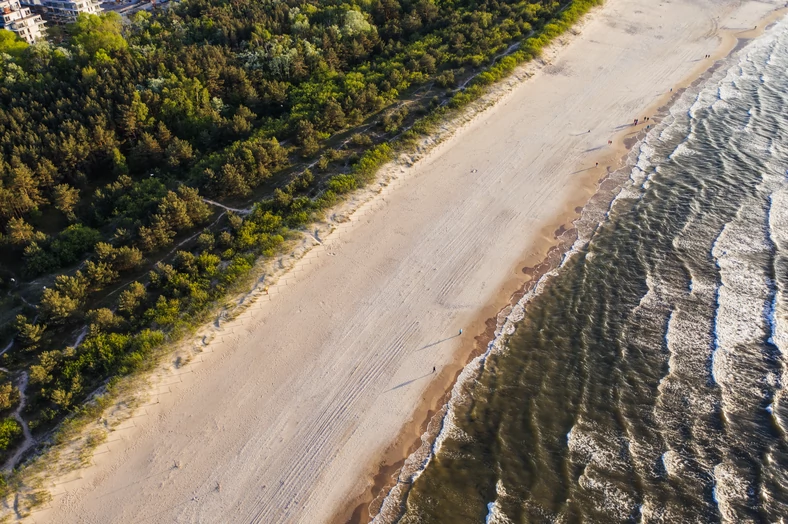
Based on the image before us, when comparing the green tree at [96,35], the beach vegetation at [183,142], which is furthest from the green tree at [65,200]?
the green tree at [96,35]

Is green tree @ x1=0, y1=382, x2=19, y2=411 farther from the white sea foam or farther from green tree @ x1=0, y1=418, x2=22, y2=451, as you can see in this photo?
the white sea foam

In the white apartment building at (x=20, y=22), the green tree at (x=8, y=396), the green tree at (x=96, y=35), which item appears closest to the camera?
the green tree at (x=8, y=396)

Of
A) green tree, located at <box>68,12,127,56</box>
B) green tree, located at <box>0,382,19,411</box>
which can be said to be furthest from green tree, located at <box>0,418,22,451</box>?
green tree, located at <box>68,12,127,56</box>

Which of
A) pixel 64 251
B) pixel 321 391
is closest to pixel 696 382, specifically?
pixel 321 391

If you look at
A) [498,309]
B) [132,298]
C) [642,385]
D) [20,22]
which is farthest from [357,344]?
[20,22]

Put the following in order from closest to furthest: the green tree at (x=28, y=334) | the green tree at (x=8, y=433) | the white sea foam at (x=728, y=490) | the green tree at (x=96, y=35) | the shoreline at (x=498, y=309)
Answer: the white sea foam at (x=728, y=490)
the green tree at (x=8, y=433)
the shoreline at (x=498, y=309)
the green tree at (x=28, y=334)
the green tree at (x=96, y=35)

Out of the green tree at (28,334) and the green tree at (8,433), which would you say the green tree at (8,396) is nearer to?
the green tree at (8,433)

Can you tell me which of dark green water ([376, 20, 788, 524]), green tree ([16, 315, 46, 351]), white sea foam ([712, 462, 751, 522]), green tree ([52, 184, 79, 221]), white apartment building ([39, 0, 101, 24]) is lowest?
white sea foam ([712, 462, 751, 522])
